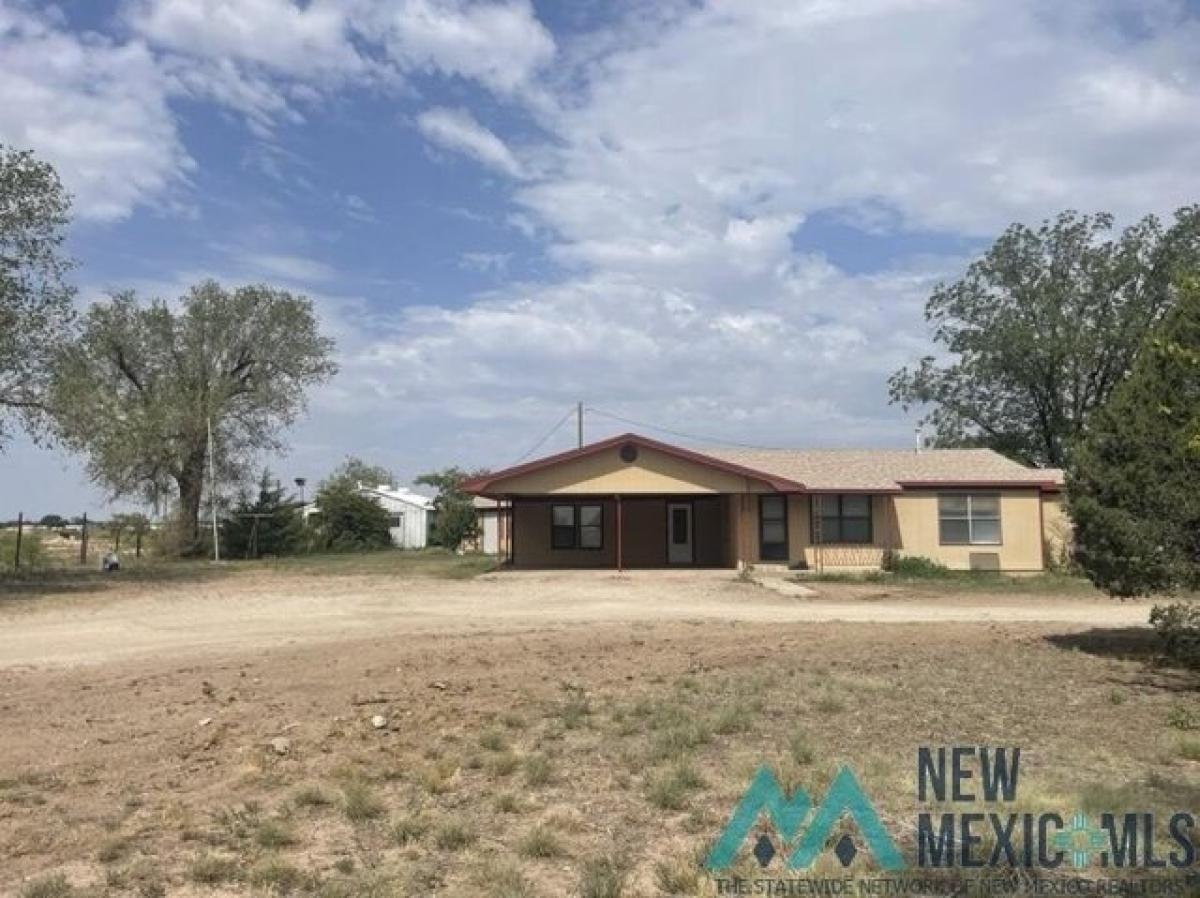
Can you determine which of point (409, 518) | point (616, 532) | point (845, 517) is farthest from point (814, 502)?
point (409, 518)

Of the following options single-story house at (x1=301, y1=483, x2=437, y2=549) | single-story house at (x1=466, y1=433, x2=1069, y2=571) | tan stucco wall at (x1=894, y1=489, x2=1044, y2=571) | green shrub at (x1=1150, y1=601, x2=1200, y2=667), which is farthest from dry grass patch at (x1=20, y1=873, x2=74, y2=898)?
single-story house at (x1=301, y1=483, x2=437, y2=549)

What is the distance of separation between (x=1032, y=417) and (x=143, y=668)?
139 ft

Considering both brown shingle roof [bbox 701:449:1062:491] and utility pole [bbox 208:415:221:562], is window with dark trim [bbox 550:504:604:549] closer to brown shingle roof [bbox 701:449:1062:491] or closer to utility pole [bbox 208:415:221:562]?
brown shingle roof [bbox 701:449:1062:491]

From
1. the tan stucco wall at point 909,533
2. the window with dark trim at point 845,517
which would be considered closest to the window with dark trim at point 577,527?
the tan stucco wall at point 909,533

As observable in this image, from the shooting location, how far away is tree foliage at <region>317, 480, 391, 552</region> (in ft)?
168

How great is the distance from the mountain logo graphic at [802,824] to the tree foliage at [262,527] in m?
44.5

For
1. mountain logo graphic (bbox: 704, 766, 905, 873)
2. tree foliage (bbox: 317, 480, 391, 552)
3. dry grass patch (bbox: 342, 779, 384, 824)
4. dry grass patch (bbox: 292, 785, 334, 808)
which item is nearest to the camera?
mountain logo graphic (bbox: 704, 766, 905, 873)

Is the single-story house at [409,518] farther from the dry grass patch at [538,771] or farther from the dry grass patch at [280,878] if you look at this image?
the dry grass patch at [280,878]

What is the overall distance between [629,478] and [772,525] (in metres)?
4.26

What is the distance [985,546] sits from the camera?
30.7 meters

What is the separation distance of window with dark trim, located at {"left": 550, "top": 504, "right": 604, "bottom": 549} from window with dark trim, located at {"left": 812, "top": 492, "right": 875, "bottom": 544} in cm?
655

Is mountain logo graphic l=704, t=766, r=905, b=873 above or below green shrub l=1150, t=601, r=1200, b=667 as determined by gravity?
below

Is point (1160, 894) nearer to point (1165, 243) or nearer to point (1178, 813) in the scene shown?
point (1178, 813)

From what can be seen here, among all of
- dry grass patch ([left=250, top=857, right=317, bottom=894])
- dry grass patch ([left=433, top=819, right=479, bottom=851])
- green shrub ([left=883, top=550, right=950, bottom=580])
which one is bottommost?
dry grass patch ([left=250, top=857, right=317, bottom=894])
